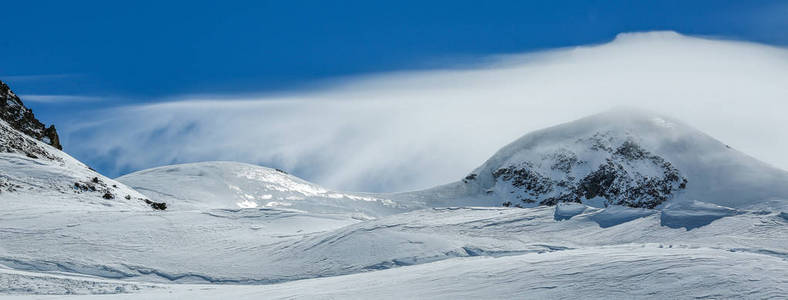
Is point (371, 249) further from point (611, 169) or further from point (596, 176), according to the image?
point (611, 169)

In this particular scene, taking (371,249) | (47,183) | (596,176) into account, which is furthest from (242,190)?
(596,176)

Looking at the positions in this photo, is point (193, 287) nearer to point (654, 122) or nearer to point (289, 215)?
point (289, 215)

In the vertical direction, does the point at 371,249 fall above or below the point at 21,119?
below

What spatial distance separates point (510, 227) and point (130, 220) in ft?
56.4

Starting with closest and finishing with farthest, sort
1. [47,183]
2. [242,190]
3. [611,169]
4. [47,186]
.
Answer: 1. [47,186]
2. [47,183]
3. [242,190]
4. [611,169]

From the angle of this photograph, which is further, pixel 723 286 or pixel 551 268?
pixel 551 268

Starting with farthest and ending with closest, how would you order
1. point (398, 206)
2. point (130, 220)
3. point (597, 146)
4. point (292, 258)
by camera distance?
point (597, 146)
point (398, 206)
point (130, 220)
point (292, 258)

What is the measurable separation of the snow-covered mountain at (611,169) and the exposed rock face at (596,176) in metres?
0.21

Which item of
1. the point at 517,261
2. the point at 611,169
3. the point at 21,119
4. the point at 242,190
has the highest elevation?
the point at 21,119

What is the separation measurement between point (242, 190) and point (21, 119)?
120ft

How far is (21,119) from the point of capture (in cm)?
5806

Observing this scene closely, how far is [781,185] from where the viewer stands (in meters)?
125

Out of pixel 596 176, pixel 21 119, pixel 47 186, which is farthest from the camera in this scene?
pixel 596 176

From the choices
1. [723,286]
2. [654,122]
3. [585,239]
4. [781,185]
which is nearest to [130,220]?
[585,239]
